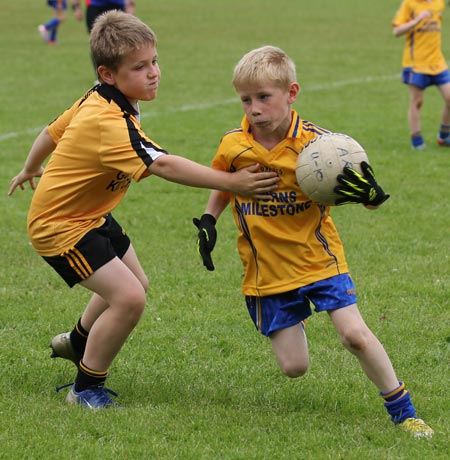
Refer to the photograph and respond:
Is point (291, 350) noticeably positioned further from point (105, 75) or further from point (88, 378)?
point (105, 75)

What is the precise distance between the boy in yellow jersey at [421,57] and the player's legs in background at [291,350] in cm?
721

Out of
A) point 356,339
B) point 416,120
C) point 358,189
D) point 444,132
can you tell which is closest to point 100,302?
point 356,339

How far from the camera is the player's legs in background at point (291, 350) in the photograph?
4.72 m

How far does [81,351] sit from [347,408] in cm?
151

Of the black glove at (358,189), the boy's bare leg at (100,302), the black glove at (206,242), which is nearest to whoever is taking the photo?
the black glove at (358,189)

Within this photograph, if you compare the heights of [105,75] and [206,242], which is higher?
[105,75]

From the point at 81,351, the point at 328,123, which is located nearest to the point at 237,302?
the point at 81,351

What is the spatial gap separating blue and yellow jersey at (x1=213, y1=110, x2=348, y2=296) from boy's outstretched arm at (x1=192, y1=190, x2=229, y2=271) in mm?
116

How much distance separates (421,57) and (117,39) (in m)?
7.46

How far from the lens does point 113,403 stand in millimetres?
5004

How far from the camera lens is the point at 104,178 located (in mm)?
4875

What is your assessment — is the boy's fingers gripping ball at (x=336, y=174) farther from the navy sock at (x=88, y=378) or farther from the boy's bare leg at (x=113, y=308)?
the navy sock at (x=88, y=378)

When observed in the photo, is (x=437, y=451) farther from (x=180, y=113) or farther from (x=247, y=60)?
(x=180, y=113)

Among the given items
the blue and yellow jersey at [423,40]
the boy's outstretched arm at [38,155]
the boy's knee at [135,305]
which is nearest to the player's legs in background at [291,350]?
the boy's knee at [135,305]
